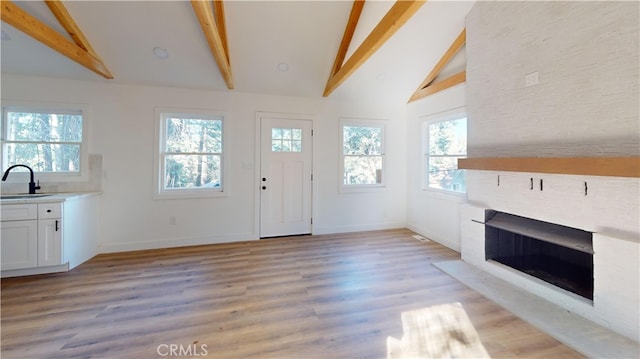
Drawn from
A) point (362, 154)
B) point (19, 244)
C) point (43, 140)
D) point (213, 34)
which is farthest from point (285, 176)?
point (43, 140)

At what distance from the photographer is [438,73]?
4141mm

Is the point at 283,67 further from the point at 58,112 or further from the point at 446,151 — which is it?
the point at 58,112

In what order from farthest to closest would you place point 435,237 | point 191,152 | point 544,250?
point 435,237
point 191,152
point 544,250

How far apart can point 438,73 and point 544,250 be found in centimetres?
287

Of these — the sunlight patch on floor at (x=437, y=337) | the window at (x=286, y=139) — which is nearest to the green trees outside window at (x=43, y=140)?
the window at (x=286, y=139)

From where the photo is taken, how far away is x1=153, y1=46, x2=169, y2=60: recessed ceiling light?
3.27m

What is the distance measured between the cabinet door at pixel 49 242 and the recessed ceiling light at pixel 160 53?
2288mm

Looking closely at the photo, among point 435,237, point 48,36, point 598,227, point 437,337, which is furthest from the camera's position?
point 435,237

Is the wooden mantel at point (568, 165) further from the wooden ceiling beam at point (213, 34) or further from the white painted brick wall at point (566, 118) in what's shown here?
the wooden ceiling beam at point (213, 34)

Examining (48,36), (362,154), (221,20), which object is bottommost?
(362,154)

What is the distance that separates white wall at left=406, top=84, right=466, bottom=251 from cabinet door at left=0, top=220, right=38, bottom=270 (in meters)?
5.25

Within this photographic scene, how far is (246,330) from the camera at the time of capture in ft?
6.52

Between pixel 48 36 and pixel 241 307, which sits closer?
pixel 241 307

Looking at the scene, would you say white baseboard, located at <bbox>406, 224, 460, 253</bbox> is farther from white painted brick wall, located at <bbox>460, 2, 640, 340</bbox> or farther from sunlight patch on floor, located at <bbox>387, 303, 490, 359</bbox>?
sunlight patch on floor, located at <bbox>387, 303, 490, 359</bbox>
